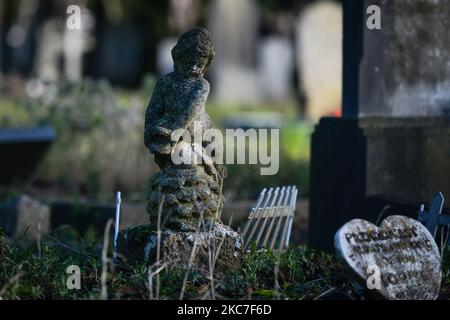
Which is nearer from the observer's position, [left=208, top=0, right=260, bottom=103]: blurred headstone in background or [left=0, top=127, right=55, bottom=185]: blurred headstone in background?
[left=0, top=127, right=55, bottom=185]: blurred headstone in background

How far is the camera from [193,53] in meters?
5.45

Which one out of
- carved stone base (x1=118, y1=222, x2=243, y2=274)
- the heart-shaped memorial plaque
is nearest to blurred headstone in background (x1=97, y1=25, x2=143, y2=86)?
carved stone base (x1=118, y1=222, x2=243, y2=274)

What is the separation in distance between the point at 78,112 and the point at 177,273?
6.46 meters

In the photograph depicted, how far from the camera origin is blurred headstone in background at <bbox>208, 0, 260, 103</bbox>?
2428cm

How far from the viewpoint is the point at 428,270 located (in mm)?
5004

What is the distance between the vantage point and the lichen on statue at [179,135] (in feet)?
17.6

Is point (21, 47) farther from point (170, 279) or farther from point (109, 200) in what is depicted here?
point (170, 279)

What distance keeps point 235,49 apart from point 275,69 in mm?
1871

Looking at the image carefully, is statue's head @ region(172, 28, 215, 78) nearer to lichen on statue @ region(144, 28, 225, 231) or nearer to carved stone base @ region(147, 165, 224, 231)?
lichen on statue @ region(144, 28, 225, 231)

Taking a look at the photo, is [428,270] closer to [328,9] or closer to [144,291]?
[144,291]

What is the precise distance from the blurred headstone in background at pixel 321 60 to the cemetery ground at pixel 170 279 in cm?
1324

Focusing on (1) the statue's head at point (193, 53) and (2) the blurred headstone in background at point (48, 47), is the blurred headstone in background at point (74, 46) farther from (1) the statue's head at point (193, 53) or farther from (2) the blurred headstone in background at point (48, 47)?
(1) the statue's head at point (193, 53)

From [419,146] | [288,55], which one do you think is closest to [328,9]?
[288,55]

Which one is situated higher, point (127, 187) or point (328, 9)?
point (328, 9)
